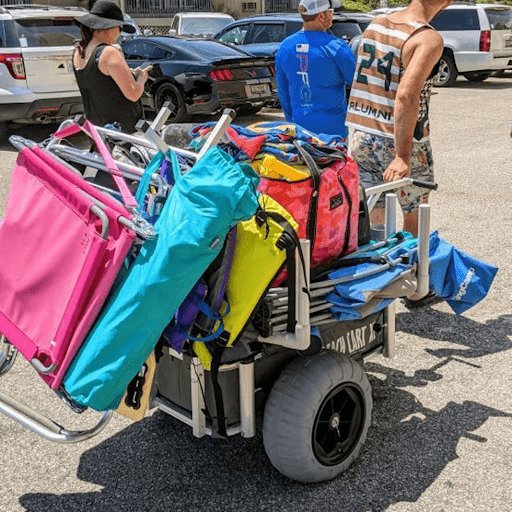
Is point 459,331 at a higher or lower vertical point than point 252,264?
lower

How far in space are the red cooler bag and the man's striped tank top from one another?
1.52 metres

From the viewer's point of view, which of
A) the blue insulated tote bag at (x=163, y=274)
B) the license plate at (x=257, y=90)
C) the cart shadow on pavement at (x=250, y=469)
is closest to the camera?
the blue insulated tote bag at (x=163, y=274)

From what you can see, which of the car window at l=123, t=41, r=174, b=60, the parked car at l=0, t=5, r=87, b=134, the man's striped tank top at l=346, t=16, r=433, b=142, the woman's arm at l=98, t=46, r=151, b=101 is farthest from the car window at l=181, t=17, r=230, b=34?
the man's striped tank top at l=346, t=16, r=433, b=142

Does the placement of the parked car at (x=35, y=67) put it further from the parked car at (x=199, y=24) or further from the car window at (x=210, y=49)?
the parked car at (x=199, y=24)

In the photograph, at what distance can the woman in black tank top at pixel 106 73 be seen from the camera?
4.86 meters

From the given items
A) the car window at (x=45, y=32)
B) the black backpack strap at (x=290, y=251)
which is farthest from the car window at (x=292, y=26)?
the black backpack strap at (x=290, y=251)

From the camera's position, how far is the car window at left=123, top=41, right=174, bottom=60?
40.4 ft

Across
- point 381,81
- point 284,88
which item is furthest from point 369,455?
point 284,88

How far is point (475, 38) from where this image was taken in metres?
16.3

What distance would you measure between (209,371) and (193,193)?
2.44 ft

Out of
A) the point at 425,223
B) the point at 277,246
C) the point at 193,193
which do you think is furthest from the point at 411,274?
the point at 193,193

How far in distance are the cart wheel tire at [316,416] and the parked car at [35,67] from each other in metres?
7.78

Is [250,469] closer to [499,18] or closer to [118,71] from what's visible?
[118,71]

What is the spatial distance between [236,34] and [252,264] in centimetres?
1275
